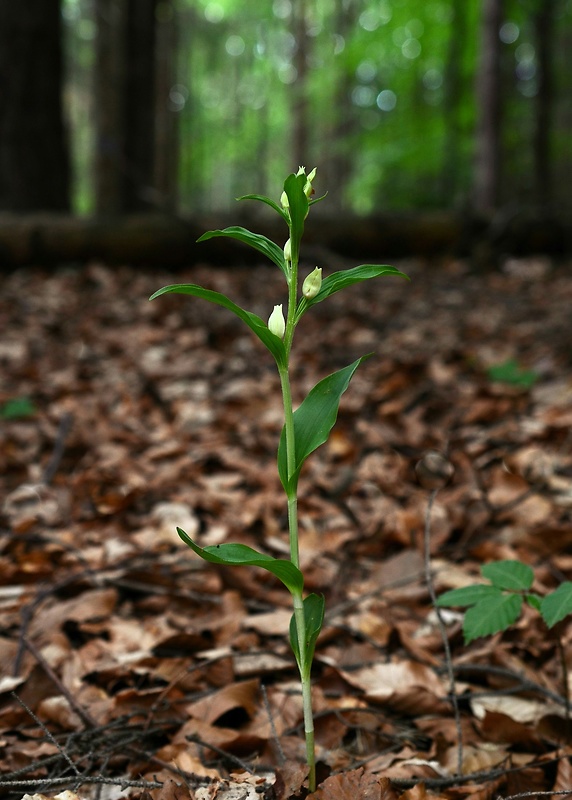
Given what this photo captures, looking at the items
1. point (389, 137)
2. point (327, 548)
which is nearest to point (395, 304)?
point (327, 548)

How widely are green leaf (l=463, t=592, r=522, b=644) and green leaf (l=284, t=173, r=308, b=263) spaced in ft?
2.19

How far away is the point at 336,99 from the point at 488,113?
13786 mm

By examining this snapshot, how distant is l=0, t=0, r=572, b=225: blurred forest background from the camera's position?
6238mm

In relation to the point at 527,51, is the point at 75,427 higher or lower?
lower

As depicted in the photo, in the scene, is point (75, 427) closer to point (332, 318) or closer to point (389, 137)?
point (332, 318)

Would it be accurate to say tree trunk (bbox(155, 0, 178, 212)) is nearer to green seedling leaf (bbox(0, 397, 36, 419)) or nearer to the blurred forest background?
the blurred forest background

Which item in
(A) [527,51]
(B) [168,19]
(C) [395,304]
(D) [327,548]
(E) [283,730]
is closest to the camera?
(E) [283,730]

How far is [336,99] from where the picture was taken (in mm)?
19344

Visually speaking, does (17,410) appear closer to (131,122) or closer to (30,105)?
(30,105)

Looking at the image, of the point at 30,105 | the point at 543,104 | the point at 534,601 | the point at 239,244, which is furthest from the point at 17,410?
the point at 543,104

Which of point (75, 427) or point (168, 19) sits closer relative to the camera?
point (75, 427)

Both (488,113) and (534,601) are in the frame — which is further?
(488,113)

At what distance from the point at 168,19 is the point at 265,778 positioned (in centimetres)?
1693

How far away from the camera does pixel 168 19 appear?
1505 centimetres
